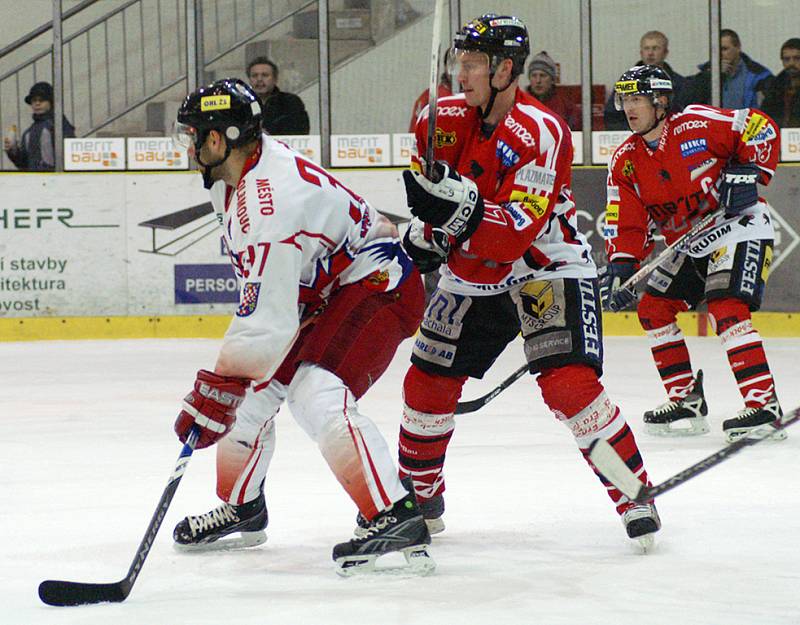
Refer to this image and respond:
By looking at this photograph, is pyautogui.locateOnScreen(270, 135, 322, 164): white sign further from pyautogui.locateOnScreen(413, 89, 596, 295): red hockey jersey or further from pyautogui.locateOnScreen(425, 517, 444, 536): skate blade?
pyautogui.locateOnScreen(425, 517, 444, 536): skate blade

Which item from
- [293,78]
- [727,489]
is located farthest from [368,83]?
[727,489]

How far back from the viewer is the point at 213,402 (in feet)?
8.28

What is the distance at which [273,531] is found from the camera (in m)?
3.06

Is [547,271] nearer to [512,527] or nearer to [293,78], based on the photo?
[512,527]

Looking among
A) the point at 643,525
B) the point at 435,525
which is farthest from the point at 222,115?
the point at 643,525

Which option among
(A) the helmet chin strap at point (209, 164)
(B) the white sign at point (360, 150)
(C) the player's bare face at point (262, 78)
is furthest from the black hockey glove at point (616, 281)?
(C) the player's bare face at point (262, 78)

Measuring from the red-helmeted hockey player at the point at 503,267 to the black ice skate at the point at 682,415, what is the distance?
161 cm

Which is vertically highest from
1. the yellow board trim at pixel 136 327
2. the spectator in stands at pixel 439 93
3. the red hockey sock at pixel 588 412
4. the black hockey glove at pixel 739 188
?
the spectator in stands at pixel 439 93

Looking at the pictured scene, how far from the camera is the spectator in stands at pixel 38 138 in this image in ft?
25.3

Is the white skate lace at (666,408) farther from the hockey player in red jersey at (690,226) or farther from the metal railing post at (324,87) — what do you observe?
the metal railing post at (324,87)

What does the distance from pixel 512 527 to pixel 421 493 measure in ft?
0.75

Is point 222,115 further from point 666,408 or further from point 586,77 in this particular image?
point 586,77

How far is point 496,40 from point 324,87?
5.06 meters

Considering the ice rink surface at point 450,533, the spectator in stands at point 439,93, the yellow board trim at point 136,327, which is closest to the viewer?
the ice rink surface at point 450,533
